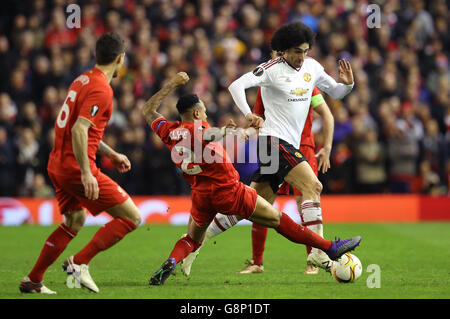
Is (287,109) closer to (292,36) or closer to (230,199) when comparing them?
(292,36)

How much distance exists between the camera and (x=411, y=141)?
16156 mm

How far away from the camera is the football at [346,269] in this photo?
7.64 meters

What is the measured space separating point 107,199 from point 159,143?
9.09 metres

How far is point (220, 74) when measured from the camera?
1747 centimetres

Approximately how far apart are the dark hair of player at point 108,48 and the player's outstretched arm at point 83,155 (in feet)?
2.26

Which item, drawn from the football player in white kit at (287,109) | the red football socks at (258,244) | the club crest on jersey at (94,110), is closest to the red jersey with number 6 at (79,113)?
the club crest on jersey at (94,110)

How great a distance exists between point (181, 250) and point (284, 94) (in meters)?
2.05

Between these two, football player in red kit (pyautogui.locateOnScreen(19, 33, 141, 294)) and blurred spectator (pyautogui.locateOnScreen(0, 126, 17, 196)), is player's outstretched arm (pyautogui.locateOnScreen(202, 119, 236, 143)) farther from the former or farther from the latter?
blurred spectator (pyautogui.locateOnScreen(0, 126, 17, 196))

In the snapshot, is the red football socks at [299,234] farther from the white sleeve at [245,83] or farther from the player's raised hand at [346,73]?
the player's raised hand at [346,73]

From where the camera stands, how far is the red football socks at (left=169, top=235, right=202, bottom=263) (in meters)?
7.68

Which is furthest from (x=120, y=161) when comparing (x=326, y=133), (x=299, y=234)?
(x=326, y=133)

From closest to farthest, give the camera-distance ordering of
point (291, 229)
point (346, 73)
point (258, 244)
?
point (291, 229) < point (346, 73) < point (258, 244)
